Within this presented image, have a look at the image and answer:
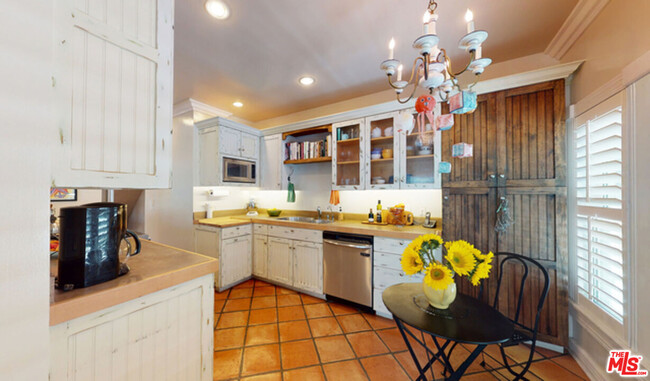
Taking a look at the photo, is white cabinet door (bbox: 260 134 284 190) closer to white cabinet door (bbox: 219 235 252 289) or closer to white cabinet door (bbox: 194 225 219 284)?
white cabinet door (bbox: 219 235 252 289)

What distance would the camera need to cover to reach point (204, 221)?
320 cm

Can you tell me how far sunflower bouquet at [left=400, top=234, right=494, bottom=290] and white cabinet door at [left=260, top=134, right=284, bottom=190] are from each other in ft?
8.84

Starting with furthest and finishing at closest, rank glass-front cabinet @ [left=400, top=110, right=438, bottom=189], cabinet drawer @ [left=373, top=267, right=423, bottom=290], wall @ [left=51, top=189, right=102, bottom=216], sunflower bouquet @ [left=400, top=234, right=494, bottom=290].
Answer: wall @ [left=51, top=189, right=102, bottom=216] → glass-front cabinet @ [left=400, top=110, right=438, bottom=189] → cabinet drawer @ [left=373, top=267, right=423, bottom=290] → sunflower bouquet @ [left=400, top=234, right=494, bottom=290]

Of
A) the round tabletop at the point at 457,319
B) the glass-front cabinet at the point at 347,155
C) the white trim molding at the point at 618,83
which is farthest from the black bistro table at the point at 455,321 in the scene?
the glass-front cabinet at the point at 347,155

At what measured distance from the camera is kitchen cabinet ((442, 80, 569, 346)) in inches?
71.6

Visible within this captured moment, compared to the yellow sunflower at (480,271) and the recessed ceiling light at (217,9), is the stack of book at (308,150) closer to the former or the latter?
the recessed ceiling light at (217,9)

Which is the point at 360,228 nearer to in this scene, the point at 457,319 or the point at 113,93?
the point at 457,319

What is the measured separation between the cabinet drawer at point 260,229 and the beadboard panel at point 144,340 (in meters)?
1.98

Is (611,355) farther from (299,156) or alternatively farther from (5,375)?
(299,156)

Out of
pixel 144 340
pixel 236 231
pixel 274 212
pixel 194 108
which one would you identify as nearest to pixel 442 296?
pixel 144 340

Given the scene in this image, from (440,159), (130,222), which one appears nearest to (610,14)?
(440,159)

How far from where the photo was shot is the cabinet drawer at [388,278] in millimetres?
2248

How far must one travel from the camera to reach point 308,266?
2.87m

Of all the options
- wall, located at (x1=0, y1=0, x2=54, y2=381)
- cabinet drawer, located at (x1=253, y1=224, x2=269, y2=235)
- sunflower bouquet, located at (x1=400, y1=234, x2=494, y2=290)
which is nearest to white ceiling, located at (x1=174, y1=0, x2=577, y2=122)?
wall, located at (x1=0, y1=0, x2=54, y2=381)
